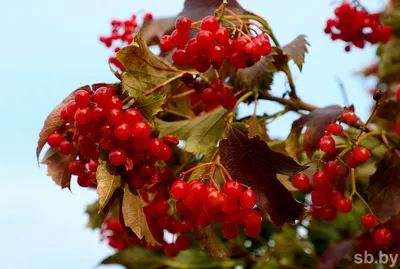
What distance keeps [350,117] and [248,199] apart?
0.34 m

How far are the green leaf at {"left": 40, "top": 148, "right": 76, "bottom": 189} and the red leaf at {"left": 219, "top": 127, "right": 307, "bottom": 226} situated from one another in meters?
0.37

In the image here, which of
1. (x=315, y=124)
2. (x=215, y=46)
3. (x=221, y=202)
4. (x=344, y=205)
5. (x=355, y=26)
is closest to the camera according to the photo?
(x=221, y=202)

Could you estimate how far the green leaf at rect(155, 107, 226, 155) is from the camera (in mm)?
1228

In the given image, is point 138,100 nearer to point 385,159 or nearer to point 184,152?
point 184,152

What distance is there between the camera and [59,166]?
1.16 meters

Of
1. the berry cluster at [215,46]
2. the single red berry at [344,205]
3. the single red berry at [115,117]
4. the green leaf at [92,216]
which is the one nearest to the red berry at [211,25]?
the berry cluster at [215,46]

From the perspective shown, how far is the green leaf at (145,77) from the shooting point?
3.25ft

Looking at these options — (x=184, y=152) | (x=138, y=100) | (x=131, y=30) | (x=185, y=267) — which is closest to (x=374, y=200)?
(x=184, y=152)

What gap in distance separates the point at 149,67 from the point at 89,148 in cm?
22

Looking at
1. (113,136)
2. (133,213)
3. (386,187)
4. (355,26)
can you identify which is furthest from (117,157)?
(355,26)

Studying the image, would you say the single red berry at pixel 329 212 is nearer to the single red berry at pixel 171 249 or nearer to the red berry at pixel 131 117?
the single red berry at pixel 171 249

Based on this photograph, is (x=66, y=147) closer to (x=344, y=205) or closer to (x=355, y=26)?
(x=344, y=205)

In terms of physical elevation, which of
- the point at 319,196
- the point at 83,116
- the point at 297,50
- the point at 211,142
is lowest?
the point at 319,196

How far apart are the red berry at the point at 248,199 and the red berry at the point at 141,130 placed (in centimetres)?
20
